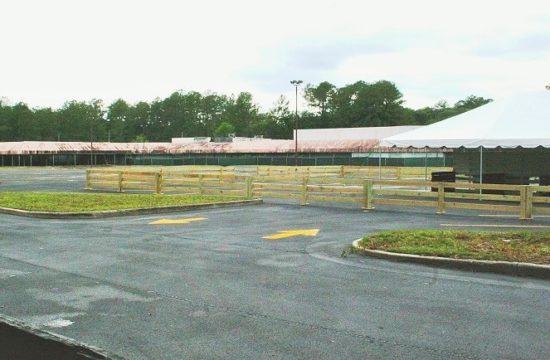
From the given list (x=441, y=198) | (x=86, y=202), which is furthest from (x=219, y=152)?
(x=441, y=198)

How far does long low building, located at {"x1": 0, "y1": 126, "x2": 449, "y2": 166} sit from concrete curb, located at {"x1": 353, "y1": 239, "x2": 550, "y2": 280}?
64.8 meters

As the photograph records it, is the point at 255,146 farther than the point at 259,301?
Yes

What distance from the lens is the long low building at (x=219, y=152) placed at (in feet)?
269

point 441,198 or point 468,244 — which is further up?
point 441,198

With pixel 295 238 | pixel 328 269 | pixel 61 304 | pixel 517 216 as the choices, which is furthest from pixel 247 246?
pixel 517 216

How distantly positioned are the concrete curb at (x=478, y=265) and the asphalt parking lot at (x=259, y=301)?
25cm

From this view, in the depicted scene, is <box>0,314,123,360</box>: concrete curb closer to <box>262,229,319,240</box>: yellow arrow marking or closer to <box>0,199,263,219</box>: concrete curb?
<box>262,229,319,240</box>: yellow arrow marking

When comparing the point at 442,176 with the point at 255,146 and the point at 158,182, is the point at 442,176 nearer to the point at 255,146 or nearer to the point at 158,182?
the point at 158,182

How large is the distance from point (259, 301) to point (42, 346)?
2708 millimetres

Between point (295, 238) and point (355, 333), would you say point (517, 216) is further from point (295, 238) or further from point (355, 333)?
point (355, 333)

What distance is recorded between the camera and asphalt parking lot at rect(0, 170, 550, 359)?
5547mm

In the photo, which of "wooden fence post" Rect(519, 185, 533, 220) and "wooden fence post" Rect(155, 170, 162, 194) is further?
"wooden fence post" Rect(155, 170, 162, 194)

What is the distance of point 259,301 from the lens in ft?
23.6

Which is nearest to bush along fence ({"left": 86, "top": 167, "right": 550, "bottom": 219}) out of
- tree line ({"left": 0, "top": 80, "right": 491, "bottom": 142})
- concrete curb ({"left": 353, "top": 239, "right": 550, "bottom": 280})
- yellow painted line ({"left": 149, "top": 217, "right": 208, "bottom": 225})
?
yellow painted line ({"left": 149, "top": 217, "right": 208, "bottom": 225})
